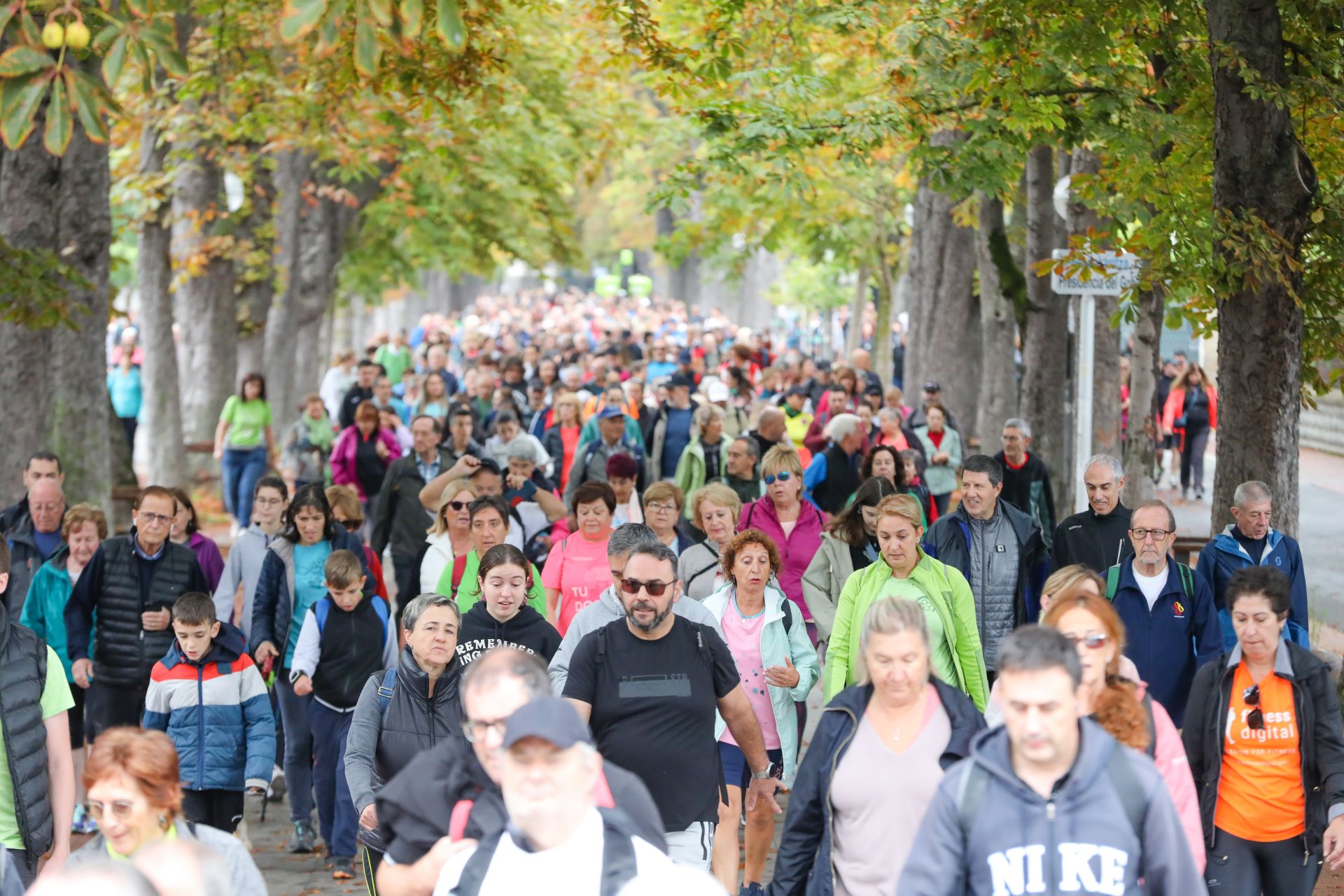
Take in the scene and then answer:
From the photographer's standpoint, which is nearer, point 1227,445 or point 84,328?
point 1227,445

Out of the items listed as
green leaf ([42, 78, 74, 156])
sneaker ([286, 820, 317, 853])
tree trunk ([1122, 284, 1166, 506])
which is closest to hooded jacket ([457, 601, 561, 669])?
sneaker ([286, 820, 317, 853])

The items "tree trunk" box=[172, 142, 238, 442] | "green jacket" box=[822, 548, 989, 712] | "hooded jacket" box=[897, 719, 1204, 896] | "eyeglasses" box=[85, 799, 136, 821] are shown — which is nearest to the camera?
"hooded jacket" box=[897, 719, 1204, 896]

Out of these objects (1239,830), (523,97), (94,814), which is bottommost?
(1239,830)

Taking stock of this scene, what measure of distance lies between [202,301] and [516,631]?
17.5m

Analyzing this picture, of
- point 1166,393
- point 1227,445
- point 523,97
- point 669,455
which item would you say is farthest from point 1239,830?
point 1166,393

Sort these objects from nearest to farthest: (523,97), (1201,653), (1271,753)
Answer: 1. (1271,753)
2. (1201,653)
3. (523,97)

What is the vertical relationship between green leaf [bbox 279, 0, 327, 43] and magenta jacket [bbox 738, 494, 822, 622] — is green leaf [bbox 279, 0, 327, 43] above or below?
above

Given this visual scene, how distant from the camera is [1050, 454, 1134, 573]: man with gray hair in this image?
9.07 m

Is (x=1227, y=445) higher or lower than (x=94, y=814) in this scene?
higher

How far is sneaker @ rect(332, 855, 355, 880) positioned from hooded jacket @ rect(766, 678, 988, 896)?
12.8ft

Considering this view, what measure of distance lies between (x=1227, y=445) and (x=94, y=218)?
7.94 meters

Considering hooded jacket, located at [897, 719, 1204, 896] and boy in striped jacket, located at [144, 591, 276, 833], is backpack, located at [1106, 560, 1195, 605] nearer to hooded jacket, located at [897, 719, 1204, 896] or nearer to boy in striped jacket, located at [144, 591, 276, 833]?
hooded jacket, located at [897, 719, 1204, 896]

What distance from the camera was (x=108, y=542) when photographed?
9297mm

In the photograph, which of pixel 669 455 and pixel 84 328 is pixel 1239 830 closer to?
pixel 84 328
